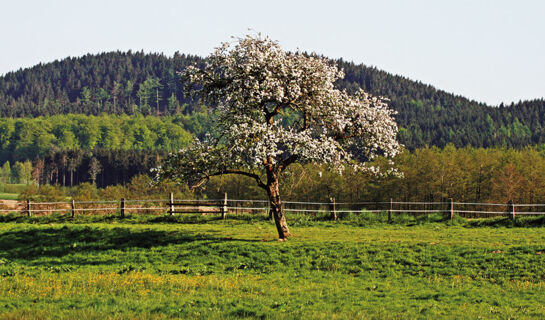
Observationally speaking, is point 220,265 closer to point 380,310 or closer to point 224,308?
point 224,308

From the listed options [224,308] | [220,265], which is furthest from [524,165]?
[224,308]

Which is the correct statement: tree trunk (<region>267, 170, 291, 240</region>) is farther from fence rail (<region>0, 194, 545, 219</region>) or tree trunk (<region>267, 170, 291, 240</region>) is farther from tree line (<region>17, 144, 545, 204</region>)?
tree line (<region>17, 144, 545, 204</region>)

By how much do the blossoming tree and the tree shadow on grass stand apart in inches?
150

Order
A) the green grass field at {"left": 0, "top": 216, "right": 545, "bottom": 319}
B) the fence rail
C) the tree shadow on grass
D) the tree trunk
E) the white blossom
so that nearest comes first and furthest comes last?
the green grass field at {"left": 0, "top": 216, "right": 545, "bottom": 319} → the white blossom → the tree shadow on grass → the tree trunk → the fence rail

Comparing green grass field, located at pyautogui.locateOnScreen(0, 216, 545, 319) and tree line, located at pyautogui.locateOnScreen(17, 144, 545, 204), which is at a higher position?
tree line, located at pyautogui.locateOnScreen(17, 144, 545, 204)

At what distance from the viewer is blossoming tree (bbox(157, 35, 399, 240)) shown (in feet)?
90.4

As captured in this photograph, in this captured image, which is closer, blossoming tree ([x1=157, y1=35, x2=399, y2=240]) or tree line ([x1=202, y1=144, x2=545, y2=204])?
blossoming tree ([x1=157, y1=35, x2=399, y2=240])

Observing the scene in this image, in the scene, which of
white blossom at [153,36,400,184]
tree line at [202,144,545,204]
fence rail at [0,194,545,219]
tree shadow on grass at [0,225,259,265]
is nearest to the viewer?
white blossom at [153,36,400,184]

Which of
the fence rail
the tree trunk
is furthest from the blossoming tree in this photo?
the fence rail

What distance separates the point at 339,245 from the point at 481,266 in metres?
7.00

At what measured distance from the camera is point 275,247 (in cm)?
2714

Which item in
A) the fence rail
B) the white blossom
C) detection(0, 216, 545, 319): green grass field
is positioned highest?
the white blossom

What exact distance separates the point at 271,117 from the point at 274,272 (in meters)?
10.0

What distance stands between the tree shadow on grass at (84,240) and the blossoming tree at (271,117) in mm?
3807
